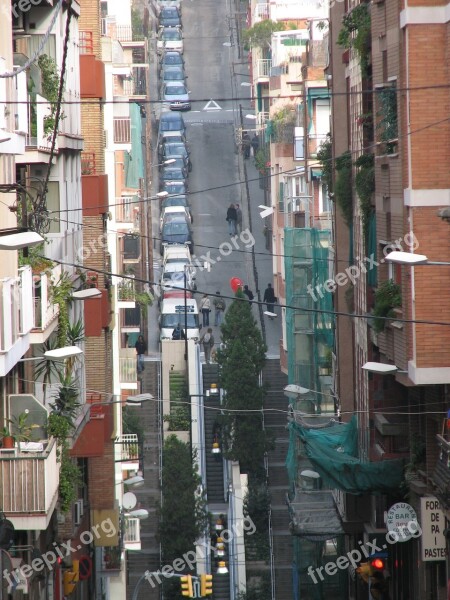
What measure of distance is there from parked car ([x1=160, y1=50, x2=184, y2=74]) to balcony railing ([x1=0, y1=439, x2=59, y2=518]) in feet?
235

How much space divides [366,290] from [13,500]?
11338mm

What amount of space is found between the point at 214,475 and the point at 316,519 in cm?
2057

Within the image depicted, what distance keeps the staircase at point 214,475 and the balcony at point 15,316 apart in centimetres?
2826

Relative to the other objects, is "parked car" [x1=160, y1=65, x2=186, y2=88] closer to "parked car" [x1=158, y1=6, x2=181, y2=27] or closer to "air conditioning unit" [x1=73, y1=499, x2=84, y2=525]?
"parked car" [x1=158, y1=6, x2=181, y2=27]

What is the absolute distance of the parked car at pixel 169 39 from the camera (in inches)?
3607

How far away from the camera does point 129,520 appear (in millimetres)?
41750

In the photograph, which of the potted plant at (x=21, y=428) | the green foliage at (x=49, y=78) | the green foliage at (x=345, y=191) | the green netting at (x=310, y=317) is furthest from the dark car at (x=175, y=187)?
the potted plant at (x=21, y=428)

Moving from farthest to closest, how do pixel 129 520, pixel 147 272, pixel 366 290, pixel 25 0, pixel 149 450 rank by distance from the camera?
pixel 147 272
pixel 149 450
pixel 129 520
pixel 366 290
pixel 25 0

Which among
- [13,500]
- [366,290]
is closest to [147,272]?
[366,290]

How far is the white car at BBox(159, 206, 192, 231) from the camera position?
70.0 meters

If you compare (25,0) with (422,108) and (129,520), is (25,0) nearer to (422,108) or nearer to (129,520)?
(422,108)

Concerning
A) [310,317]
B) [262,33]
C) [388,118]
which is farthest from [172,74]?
[388,118]

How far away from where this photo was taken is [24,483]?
18.2 metres

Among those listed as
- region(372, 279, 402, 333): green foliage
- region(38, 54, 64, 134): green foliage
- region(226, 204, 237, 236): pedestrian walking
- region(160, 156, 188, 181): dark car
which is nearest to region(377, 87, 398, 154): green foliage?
region(372, 279, 402, 333): green foliage
